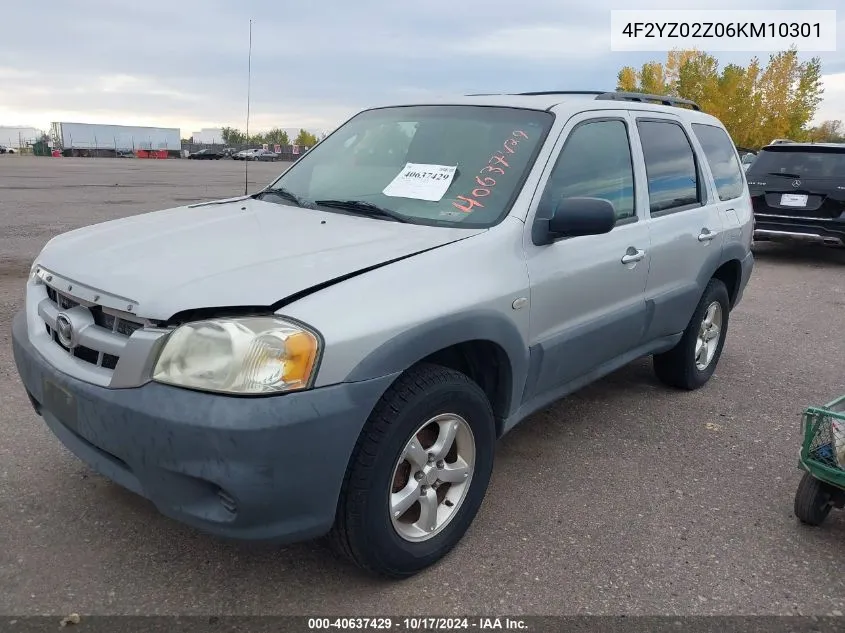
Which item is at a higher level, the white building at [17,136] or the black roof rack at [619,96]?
the white building at [17,136]

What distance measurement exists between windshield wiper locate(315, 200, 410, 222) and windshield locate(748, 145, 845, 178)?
8.73 m

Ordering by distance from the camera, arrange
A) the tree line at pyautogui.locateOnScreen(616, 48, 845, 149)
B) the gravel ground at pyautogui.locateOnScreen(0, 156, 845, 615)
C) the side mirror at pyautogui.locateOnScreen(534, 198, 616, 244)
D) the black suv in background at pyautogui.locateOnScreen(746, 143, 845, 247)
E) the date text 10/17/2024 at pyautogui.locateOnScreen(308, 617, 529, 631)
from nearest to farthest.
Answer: the date text 10/17/2024 at pyautogui.locateOnScreen(308, 617, 529, 631), the gravel ground at pyautogui.locateOnScreen(0, 156, 845, 615), the side mirror at pyautogui.locateOnScreen(534, 198, 616, 244), the black suv in background at pyautogui.locateOnScreen(746, 143, 845, 247), the tree line at pyautogui.locateOnScreen(616, 48, 845, 149)

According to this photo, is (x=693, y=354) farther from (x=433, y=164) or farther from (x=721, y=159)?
(x=433, y=164)

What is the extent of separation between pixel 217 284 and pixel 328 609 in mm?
1193

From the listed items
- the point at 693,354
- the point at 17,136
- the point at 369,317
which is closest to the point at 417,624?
the point at 369,317

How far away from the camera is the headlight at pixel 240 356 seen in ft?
7.13

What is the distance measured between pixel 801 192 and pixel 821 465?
8.07m

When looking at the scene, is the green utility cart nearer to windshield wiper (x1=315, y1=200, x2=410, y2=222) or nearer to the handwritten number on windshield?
the handwritten number on windshield

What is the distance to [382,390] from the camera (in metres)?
2.35

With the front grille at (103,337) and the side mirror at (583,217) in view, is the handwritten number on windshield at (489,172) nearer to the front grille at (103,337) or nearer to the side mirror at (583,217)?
the side mirror at (583,217)

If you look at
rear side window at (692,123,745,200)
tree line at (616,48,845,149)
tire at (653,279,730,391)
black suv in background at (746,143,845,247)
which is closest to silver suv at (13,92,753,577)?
tire at (653,279,730,391)

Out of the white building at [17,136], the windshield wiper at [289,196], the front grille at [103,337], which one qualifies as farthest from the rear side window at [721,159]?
the white building at [17,136]

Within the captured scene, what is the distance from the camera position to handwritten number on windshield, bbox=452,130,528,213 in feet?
10.3

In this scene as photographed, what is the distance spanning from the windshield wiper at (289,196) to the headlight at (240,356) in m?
1.35
